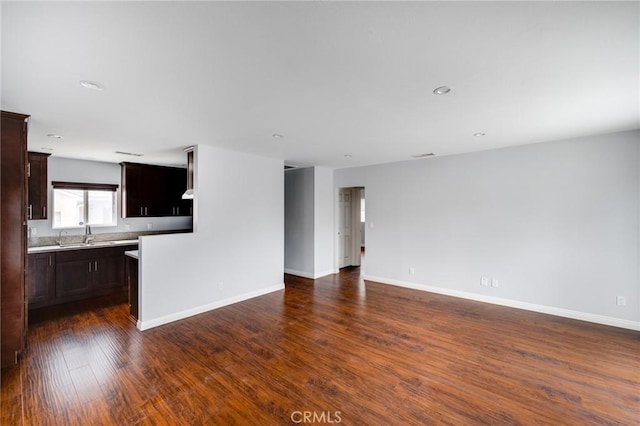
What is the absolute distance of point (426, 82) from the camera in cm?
212

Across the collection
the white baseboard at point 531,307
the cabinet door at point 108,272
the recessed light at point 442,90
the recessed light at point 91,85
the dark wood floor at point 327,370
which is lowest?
the dark wood floor at point 327,370

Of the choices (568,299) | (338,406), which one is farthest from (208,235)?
(568,299)

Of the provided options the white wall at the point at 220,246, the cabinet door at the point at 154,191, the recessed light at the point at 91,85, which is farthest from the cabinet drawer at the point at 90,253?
the recessed light at the point at 91,85

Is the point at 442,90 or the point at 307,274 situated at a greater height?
the point at 442,90

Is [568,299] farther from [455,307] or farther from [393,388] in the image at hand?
[393,388]

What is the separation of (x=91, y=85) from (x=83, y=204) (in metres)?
4.37

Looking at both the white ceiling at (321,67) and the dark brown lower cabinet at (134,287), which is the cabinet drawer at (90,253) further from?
the white ceiling at (321,67)

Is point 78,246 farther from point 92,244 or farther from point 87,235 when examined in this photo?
point 87,235

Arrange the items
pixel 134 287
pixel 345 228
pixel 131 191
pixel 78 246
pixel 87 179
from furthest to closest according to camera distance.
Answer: pixel 345 228
pixel 131 191
pixel 87 179
pixel 78 246
pixel 134 287

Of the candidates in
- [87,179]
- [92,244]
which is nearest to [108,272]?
[92,244]

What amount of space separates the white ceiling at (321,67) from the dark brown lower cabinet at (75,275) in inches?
86.2

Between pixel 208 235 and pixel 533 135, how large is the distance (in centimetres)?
503

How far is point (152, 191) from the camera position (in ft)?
19.1

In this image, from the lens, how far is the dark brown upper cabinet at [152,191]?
18.1 ft
